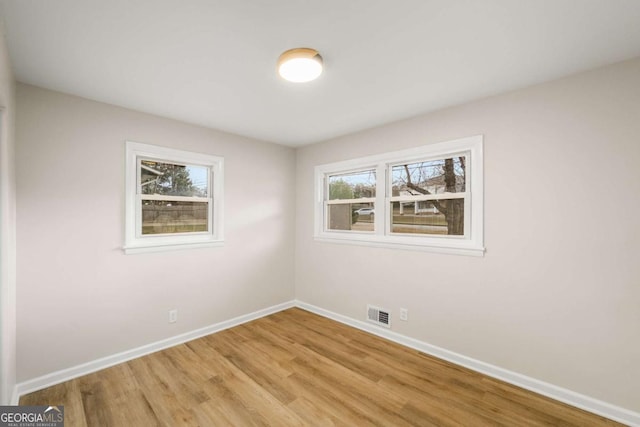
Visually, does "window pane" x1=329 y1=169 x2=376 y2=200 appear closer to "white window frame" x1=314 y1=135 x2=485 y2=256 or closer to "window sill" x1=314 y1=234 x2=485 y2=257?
"white window frame" x1=314 y1=135 x2=485 y2=256

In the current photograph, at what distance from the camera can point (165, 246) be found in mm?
2979

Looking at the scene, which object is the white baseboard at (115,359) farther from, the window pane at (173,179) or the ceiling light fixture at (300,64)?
the ceiling light fixture at (300,64)

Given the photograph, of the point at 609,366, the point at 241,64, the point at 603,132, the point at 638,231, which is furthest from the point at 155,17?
the point at 609,366

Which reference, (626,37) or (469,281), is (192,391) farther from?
(626,37)

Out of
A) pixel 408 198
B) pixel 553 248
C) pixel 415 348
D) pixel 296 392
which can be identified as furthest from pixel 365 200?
pixel 296 392

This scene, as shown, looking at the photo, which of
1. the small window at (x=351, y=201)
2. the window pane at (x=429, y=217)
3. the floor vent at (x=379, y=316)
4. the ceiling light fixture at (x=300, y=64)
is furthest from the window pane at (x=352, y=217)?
the ceiling light fixture at (x=300, y=64)

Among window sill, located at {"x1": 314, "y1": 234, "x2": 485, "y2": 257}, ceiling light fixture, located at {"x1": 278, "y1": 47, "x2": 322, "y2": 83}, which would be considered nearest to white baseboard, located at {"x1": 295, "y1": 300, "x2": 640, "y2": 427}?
window sill, located at {"x1": 314, "y1": 234, "x2": 485, "y2": 257}

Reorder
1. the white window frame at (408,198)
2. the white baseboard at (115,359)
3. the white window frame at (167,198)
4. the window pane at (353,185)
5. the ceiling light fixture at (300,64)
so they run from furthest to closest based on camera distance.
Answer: the window pane at (353,185)
the white window frame at (167,198)
the white window frame at (408,198)
the white baseboard at (115,359)
the ceiling light fixture at (300,64)

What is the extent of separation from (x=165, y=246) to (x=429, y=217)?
9.59 ft

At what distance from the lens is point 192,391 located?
223 centimetres

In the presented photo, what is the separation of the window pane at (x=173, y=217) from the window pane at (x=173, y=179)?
13 centimetres

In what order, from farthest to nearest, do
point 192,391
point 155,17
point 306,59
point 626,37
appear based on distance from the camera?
1. point 192,391
2. point 306,59
3. point 626,37
4. point 155,17

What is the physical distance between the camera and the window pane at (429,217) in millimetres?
2791

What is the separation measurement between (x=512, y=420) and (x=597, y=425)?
1.85ft
